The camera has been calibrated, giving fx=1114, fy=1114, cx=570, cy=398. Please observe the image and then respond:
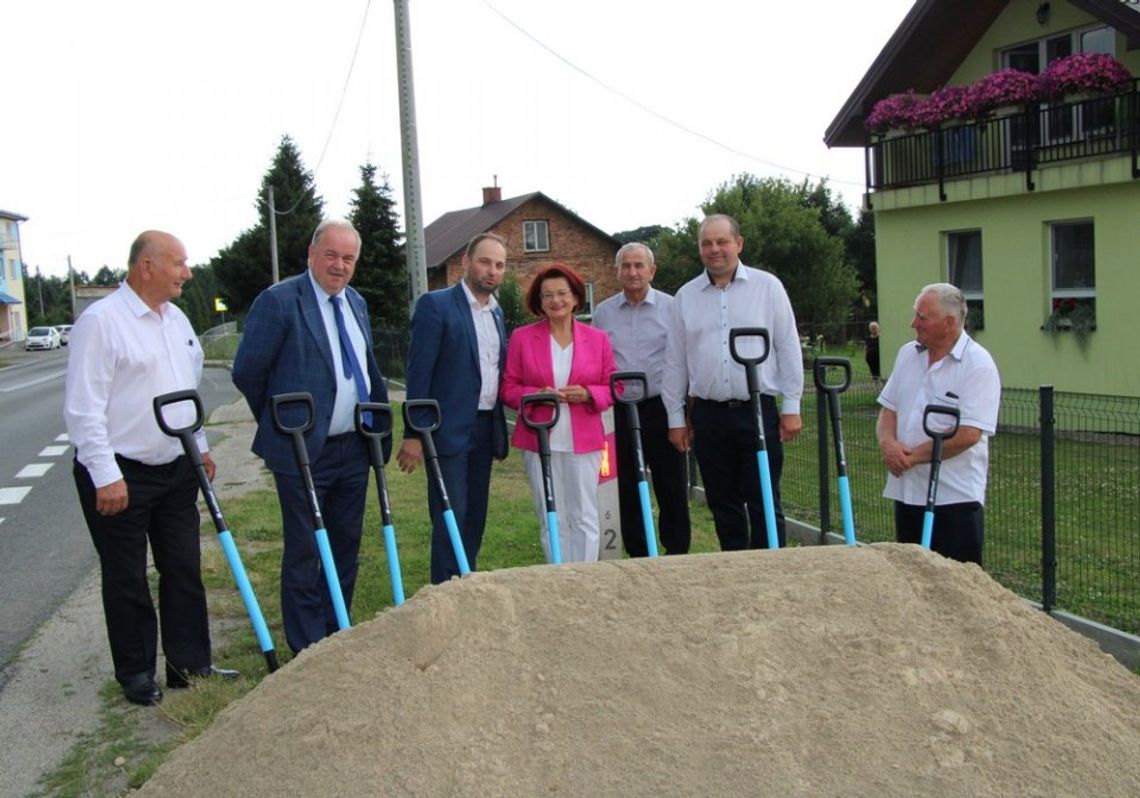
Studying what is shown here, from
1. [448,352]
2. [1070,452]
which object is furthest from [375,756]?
[1070,452]

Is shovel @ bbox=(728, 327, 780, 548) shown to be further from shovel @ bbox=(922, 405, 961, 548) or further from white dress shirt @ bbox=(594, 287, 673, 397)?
white dress shirt @ bbox=(594, 287, 673, 397)

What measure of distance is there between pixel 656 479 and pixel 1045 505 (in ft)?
6.93

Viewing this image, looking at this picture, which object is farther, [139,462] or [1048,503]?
[1048,503]

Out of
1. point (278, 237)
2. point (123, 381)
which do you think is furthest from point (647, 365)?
point (278, 237)

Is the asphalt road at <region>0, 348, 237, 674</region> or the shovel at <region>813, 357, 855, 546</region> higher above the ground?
the shovel at <region>813, 357, 855, 546</region>

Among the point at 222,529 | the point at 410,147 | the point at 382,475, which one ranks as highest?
the point at 410,147

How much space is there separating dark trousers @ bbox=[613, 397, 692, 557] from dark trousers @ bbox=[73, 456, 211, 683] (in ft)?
7.50

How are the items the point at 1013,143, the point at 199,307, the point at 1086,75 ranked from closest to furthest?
the point at 1086,75 → the point at 1013,143 → the point at 199,307

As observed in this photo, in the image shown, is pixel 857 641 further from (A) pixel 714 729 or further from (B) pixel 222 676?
(B) pixel 222 676

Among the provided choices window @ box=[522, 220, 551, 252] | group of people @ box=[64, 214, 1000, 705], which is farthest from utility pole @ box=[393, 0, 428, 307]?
window @ box=[522, 220, 551, 252]

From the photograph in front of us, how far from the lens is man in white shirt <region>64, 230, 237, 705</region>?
481 cm

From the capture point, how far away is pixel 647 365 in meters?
6.29

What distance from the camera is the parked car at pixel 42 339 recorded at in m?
63.1

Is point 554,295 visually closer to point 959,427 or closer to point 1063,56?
point 959,427
